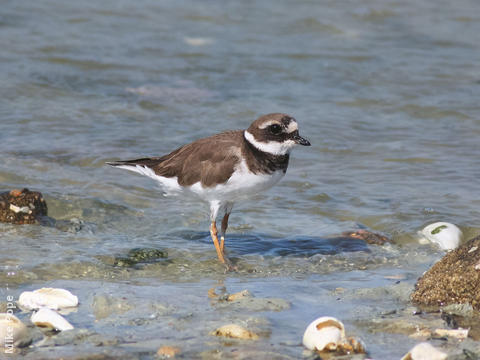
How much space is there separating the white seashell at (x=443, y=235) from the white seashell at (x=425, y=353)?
Answer: 2.90 metres

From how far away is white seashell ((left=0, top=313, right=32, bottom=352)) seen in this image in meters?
4.36

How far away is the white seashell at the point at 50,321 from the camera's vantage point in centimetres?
463

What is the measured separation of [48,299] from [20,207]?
228 centimetres

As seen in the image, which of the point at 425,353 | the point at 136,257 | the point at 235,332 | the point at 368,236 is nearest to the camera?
the point at 425,353

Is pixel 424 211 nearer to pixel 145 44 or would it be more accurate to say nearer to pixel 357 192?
pixel 357 192

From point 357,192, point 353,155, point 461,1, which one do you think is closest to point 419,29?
point 461,1

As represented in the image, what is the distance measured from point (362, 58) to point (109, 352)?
35.9 ft

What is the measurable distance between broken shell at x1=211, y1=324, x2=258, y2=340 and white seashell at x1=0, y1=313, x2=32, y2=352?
113cm

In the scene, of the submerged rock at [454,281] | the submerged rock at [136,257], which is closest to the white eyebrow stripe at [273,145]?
the submerged rock at [136,257]

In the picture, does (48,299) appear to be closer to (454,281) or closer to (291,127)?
(291,127)

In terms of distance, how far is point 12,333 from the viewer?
14.4 ft

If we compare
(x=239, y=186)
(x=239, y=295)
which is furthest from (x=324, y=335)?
(x=239, y=186)

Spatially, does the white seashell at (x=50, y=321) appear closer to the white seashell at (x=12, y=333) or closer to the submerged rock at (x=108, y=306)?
Result: the white seashell at (x=12, y=333)

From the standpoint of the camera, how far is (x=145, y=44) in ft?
48.2
